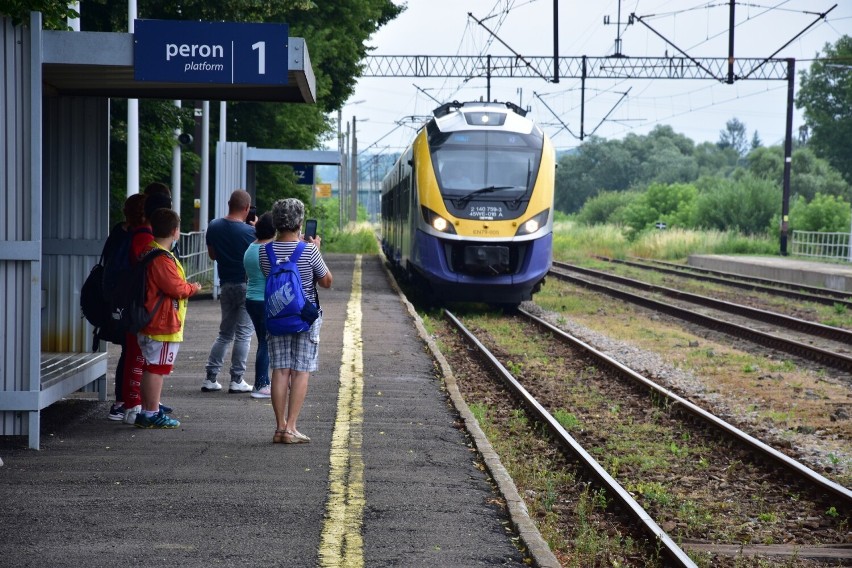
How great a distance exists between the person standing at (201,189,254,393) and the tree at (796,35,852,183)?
67569 millimetres

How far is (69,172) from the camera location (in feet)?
30.2

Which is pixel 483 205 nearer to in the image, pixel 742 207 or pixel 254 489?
pixel 254 489

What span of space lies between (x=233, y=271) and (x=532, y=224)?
9616 millimetres

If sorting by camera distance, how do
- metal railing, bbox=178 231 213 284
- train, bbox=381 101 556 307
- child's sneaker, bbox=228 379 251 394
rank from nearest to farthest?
child's sneaker, bbox=228 379 251 394 → train, bbox=381 101 556 307 → metal railing, bbox=178 231 213 284

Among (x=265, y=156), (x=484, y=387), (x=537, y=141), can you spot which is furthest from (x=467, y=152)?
(x=484, y=387)

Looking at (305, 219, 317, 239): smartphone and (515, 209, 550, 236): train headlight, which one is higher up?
(305, 219, 317, 239): smartphone

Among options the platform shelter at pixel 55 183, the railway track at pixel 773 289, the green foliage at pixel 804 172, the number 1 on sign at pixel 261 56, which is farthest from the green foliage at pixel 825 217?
A: the number 1 on sign at pixel 261 56

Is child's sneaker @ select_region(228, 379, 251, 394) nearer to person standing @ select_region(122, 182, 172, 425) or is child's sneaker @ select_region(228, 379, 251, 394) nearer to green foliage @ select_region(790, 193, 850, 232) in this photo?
person standing @ select_region(122, 182, 172, 425)

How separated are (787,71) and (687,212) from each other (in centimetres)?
2369

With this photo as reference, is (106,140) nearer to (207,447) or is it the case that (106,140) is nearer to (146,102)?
(207,447)

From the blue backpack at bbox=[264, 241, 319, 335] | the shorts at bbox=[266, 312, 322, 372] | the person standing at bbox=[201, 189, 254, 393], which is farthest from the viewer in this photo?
the person standing at bbox=[201, 189, 254, 393]

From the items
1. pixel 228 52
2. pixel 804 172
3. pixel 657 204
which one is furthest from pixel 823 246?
pixel 804 172

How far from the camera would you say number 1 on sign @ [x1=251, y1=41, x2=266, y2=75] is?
8.23 metres

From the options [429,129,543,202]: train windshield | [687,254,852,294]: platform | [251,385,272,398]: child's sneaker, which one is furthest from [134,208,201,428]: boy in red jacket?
[687,254,852,294]: platform
